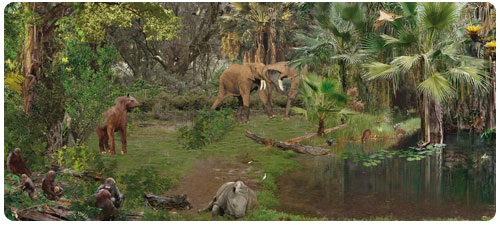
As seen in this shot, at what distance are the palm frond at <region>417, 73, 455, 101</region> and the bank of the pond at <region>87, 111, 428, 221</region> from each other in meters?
0.66

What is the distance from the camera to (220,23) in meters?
9.52

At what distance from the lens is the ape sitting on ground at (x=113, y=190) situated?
7352 mm

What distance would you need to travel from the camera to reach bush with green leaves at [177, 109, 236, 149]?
8844 mm

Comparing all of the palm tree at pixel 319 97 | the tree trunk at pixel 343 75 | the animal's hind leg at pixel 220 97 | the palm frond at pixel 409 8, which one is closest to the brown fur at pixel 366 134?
the palm tree at pixel 319 97

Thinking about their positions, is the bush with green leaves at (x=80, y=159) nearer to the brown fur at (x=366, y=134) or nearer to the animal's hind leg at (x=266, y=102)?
the animal's hind leg at (x=266, y=102)

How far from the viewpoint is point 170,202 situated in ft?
24.8

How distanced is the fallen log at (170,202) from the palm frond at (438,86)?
4.12 metres

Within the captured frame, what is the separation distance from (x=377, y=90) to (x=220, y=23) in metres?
2.98

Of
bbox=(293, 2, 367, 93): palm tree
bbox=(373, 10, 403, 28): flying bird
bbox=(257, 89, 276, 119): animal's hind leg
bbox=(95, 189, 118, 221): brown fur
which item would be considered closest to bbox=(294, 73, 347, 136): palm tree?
bbox=(293, 2, 367, 93): palm tree

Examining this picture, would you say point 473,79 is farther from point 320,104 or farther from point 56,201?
point 56,201

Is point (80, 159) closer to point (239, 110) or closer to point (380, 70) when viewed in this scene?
point (239, 110)

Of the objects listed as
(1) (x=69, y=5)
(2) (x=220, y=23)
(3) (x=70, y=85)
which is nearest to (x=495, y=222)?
(2) (x=220, y=23)

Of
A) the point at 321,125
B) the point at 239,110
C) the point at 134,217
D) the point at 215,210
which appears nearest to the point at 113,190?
the point at 134,217

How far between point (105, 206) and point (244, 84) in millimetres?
3367
